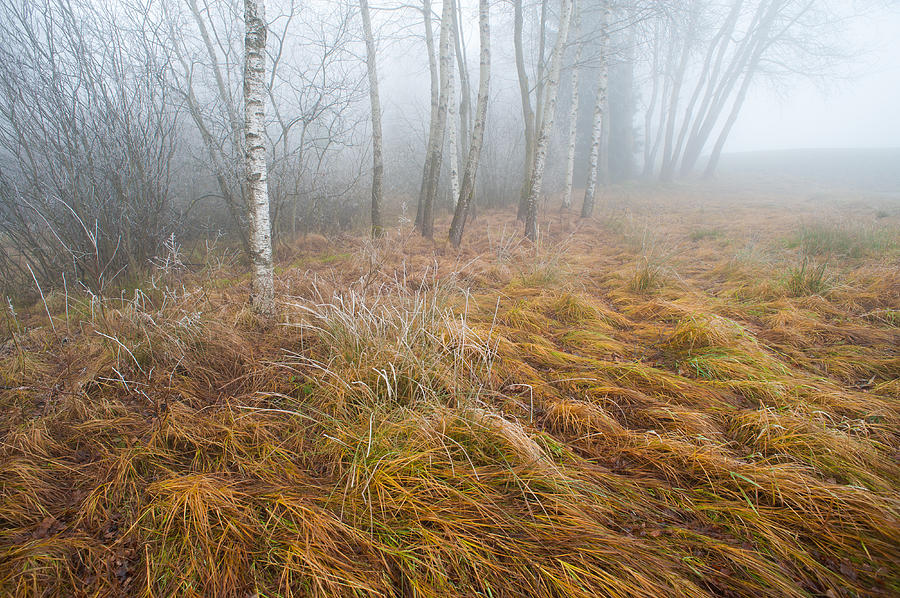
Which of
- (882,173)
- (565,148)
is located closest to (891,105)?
(882,173)

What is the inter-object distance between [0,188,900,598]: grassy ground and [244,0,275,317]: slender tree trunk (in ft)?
0.80

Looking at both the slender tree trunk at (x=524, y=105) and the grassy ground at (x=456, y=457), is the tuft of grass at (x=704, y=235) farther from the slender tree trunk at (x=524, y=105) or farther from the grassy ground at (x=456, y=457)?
the grassy ground at (x=456, y=457)

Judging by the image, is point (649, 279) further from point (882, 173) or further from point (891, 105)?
point (891, 105)

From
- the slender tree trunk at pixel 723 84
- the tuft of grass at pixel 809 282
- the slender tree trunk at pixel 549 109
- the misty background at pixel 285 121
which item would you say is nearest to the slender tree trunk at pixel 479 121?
the misty background at pixel 285 121

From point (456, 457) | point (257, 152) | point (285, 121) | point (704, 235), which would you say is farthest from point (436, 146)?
point (456, 457)

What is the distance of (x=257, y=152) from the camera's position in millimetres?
2809

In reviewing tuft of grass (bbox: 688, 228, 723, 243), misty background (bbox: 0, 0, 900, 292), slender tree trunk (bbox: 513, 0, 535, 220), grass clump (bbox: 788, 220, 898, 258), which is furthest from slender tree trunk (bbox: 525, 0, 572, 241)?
grass clump (bbox: 788, 220, 898, 258)

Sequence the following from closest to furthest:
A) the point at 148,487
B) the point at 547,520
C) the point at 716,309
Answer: the point at 547,520
the point at 148,487
the point at 716,309

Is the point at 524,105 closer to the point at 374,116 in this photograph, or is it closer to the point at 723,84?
the point at 374,116

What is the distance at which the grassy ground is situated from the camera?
1170 millimetres

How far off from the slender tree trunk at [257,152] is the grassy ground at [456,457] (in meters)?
0.24

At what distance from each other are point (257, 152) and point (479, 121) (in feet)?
12.7

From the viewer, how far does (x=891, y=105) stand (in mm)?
40875

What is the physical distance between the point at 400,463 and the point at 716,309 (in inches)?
131
